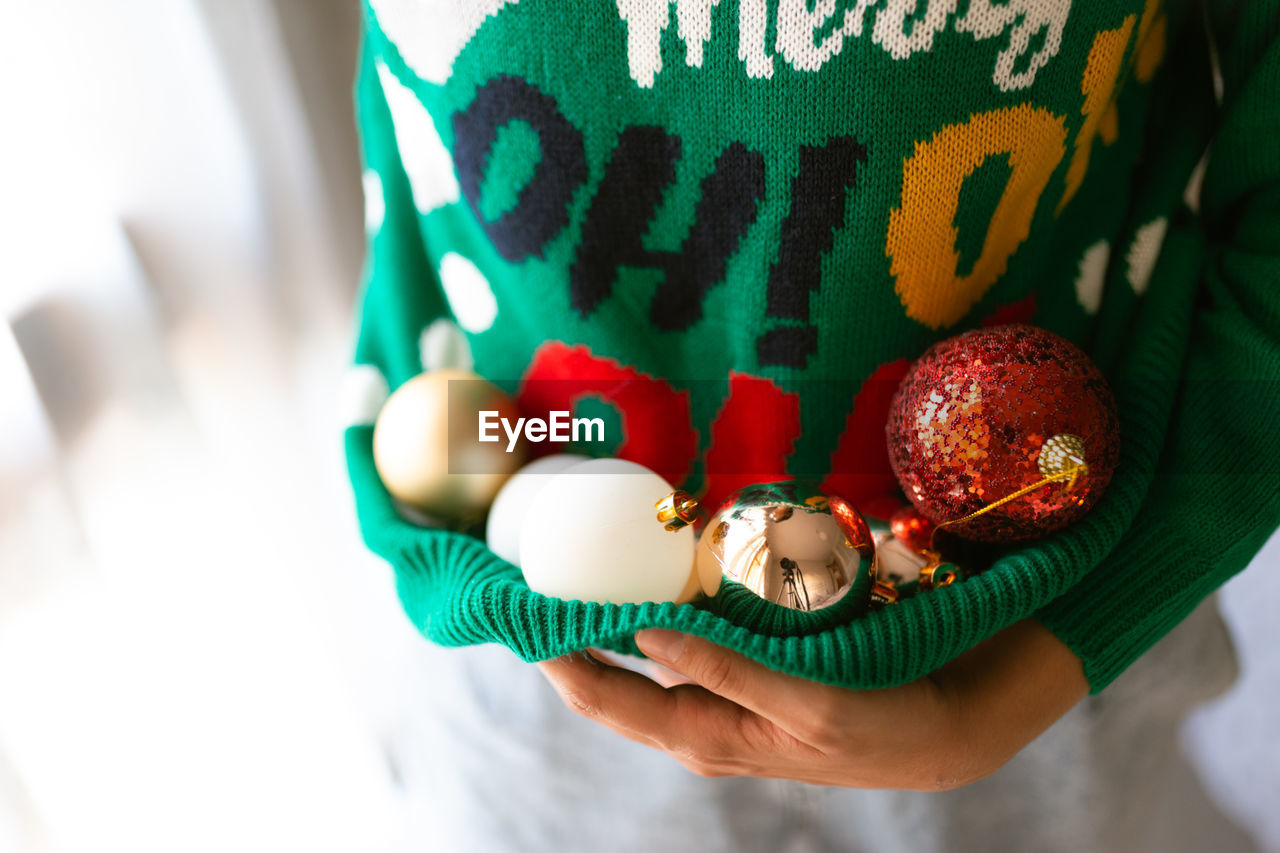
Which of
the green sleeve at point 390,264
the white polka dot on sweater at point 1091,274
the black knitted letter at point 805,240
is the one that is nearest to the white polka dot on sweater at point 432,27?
the green sleeve at point 390,264

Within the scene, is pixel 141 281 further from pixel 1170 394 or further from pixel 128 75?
pixel 1170 394

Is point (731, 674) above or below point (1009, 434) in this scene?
below

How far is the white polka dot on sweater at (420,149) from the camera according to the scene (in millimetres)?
565

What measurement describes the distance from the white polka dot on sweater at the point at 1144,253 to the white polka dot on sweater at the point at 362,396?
566mm

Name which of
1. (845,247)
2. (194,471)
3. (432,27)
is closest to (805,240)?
(845,247)

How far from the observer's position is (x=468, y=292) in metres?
0.63

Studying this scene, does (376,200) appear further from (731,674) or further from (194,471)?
(731,674)

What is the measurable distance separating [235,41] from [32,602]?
0.51 metres

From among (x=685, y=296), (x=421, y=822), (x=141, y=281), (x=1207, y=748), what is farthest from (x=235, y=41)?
(x=1207, y=748)

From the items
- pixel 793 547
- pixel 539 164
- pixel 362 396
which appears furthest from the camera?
pixel 362 396

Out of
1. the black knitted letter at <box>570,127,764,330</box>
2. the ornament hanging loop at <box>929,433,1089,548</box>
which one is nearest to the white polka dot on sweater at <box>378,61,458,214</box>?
the black knitted letter at <box>570,127,764,330</box>

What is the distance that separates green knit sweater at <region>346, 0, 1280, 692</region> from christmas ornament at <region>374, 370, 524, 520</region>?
1.2 inches

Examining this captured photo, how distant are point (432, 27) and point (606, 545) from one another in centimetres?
35

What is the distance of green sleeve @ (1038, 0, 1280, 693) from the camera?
0.50 meters
